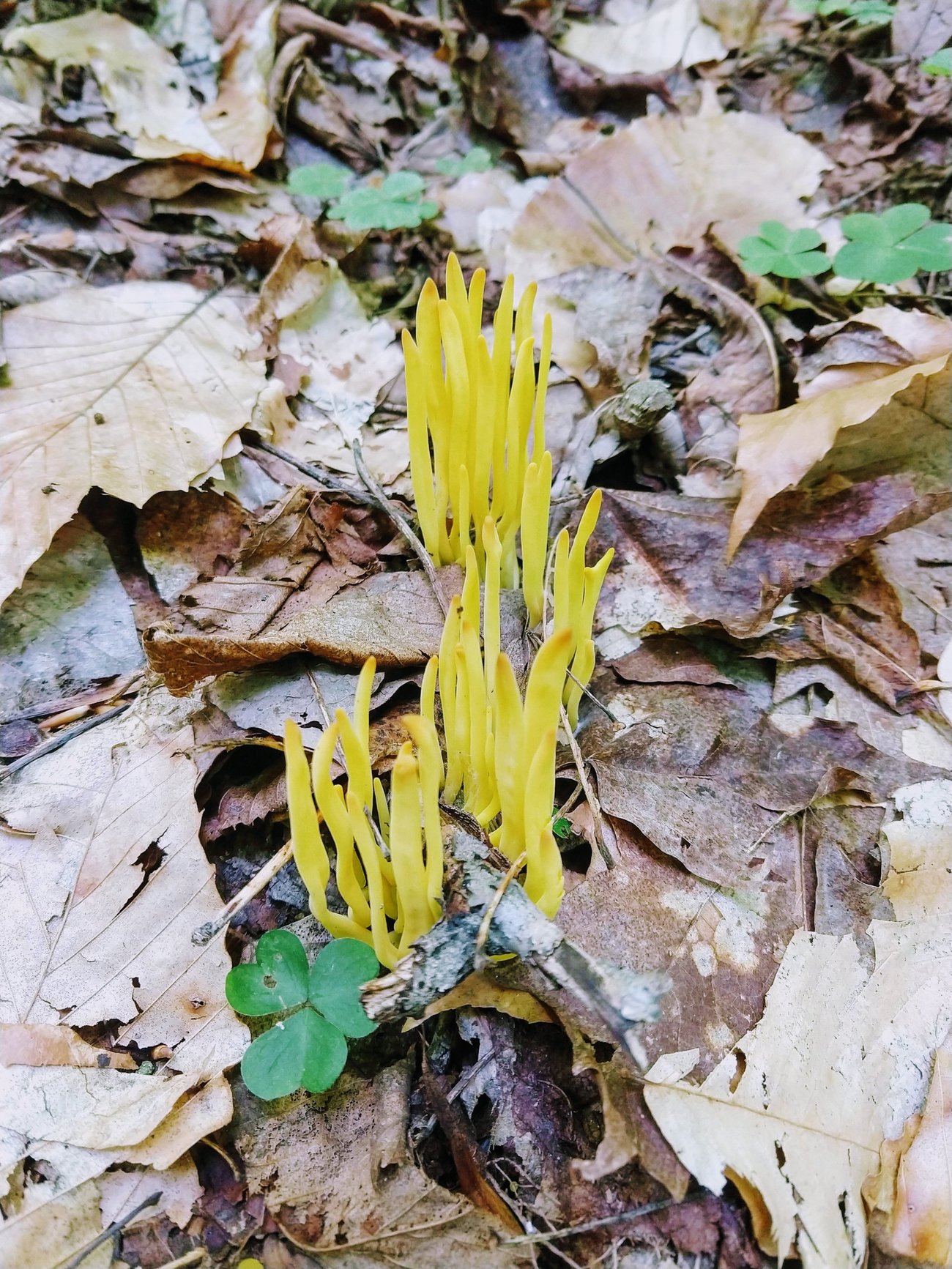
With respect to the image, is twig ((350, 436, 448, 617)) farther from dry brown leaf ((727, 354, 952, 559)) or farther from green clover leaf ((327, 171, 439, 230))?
green clover leaf ((327, 171, 439, 230))

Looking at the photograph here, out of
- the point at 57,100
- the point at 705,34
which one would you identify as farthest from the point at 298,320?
the point at 705,34

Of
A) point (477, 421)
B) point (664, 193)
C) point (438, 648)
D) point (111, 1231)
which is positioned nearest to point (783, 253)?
point (664, 193)

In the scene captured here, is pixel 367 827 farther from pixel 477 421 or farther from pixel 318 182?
pixel 318 182

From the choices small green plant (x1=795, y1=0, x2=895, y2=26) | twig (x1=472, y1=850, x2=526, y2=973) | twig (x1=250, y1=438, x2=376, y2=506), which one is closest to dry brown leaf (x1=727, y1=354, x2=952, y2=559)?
twig (x1=250, y1=438, x2=376, y2=506)

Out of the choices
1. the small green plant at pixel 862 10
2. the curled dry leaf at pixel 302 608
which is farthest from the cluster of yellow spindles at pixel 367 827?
the small green plant at pixel 862 10

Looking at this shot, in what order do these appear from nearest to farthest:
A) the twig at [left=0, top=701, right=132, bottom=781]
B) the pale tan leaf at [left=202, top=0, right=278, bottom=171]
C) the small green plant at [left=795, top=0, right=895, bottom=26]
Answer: the twig at [left=0, top=701, right=132, bottom=781] < the pale tan leaf at [left=202, top=0, right=278, bottom=171] < the small green plant at [left=795, top=0, right=895, bottom=26]
